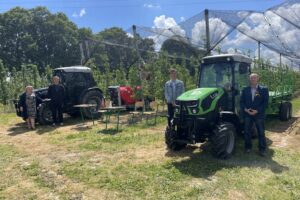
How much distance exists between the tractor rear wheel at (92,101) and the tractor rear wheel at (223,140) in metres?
7.16

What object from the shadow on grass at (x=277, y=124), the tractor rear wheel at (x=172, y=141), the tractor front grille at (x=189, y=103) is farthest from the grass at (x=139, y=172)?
the shadow on grass at (x=277, y=124)

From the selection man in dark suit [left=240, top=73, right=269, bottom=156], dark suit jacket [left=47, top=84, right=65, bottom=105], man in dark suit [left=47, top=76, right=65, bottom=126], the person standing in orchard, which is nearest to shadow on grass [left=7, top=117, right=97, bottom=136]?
man in dark suit [left=47, top=76, right=65, bottom=126]

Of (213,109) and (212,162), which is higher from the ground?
(213,109)

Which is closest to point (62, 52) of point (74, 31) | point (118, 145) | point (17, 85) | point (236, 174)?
point (74, 31)

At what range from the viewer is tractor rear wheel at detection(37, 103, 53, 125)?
41.0 feet

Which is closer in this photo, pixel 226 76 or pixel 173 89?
pixel 226 76

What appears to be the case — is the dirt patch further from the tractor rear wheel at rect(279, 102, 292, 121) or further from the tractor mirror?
the tractor rear wheel at rect(279, 102, 292, 121)

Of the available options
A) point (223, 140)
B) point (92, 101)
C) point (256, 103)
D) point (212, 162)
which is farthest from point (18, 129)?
point (256, 103)

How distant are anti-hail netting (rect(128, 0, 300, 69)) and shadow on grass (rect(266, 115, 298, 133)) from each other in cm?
414

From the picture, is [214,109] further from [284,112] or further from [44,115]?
[44,115]

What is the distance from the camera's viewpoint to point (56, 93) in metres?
12.2

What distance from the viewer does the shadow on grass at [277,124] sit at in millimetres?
10766

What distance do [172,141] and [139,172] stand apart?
1361 millimetres

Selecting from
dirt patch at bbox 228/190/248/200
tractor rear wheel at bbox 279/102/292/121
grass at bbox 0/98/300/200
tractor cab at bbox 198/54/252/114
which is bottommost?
dirt patch at bbox 228/190/248/200
